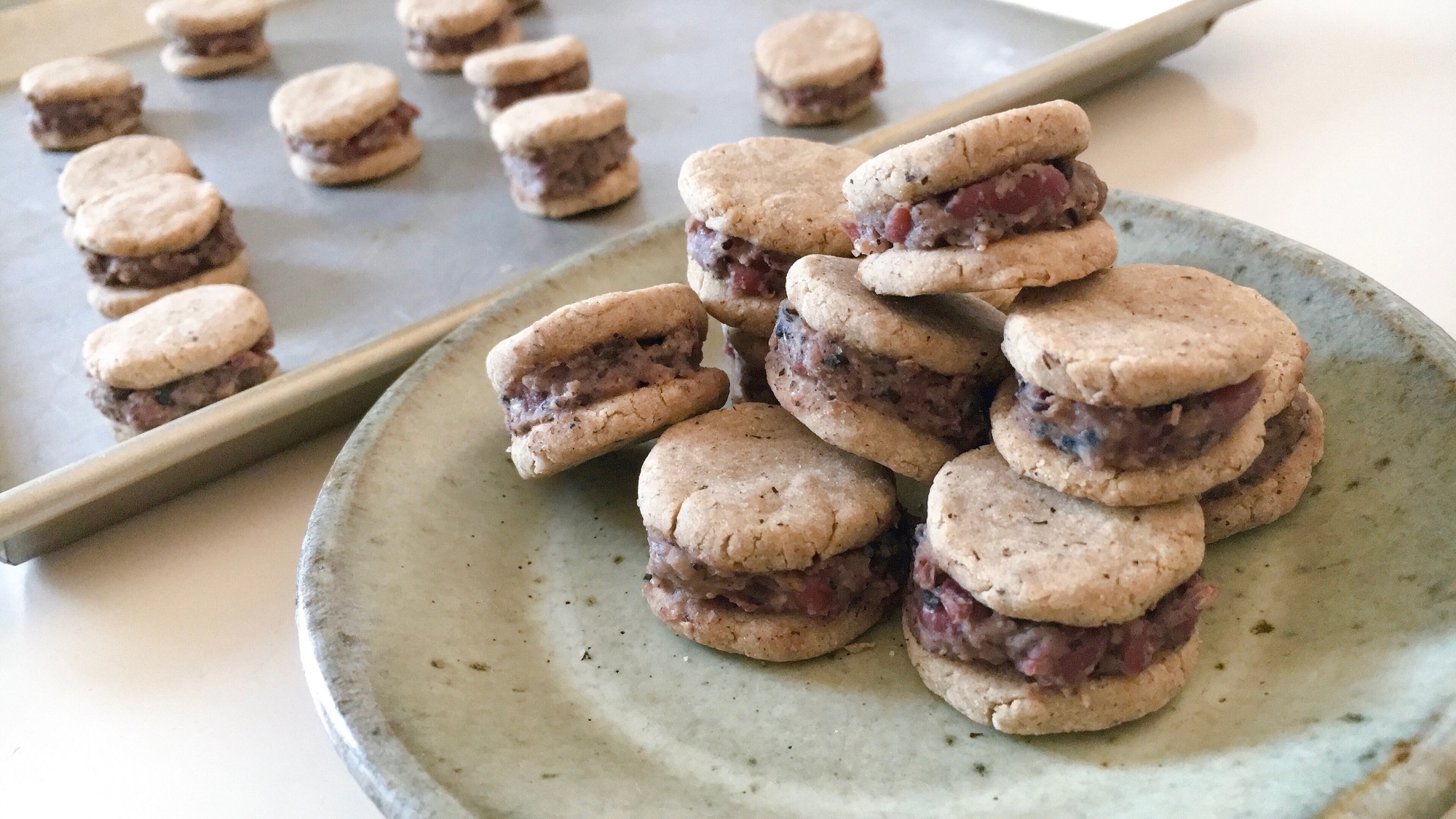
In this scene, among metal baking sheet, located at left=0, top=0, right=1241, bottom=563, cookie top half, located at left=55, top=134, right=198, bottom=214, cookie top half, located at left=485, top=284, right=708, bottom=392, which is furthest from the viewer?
cookie top half, located at left=55, top=134, right=198, bottom=214

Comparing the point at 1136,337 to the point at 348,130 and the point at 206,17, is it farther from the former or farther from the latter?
the point at 206,17

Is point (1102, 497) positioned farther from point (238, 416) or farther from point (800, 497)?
point (238, 416)

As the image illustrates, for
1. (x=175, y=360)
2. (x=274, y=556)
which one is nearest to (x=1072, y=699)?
(x=274, y=556)

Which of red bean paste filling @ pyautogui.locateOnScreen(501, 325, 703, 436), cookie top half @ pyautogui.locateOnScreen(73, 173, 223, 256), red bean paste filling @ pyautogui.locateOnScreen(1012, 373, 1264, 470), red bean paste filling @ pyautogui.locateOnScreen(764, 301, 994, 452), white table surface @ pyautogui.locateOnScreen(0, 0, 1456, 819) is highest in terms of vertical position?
red bean paste filling @ pyautogui.locateOnScreen(1012, 373, 1264, 470)

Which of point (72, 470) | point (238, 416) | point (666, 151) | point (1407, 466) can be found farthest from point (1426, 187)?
point (72, 470)

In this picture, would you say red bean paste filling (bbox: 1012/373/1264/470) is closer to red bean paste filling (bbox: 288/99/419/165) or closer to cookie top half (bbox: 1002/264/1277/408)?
A: cookie top half (bbox: 1002/264/1277/408)

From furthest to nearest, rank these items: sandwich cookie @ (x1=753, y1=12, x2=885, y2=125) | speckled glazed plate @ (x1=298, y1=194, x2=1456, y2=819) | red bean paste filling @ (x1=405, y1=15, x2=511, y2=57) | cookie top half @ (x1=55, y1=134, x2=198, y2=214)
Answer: red bean paste filling @ (x1=405, y1=15, x2=511, y2=57) < sandwich cookie @ (x1=753, y1=12, x2=885, y2=125) < cookie top half @ (x1=55, y1=134, x2=198, y2=214) < speckled glazed plate @ (x1=298, y1=194, x2=1456, y2=819)

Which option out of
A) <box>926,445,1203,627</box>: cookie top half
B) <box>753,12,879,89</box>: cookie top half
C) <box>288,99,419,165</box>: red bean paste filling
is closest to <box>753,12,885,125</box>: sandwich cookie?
<box>753,12,879,89</box>: cookie top half
